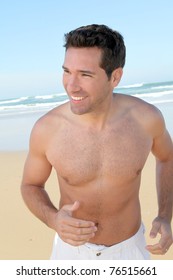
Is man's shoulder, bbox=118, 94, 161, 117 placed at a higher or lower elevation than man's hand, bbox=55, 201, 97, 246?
higher

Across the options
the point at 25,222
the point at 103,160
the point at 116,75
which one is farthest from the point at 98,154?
the point at 25,222

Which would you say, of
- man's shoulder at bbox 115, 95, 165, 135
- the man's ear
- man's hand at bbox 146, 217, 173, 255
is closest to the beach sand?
man's hand at bbox 146, 217, 173, 255

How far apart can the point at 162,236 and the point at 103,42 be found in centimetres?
101

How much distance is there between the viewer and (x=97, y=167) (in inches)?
92.1

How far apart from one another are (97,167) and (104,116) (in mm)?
273

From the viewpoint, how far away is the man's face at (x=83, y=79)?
2051mm

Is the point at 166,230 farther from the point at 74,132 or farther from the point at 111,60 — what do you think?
the point at 111,60

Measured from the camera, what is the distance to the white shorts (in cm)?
231

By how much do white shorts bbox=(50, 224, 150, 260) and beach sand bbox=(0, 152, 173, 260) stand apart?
154 centimetres

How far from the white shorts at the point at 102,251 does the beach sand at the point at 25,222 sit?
1545 millimetres

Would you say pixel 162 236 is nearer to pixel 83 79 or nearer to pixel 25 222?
pixel 83 79

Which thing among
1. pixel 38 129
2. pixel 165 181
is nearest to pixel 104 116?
pixel 38 129

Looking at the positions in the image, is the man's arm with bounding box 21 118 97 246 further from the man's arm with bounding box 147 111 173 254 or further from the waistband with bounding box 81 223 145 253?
the man's arm with bounding box 147 111 173 254

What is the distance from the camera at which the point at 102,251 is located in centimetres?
233
